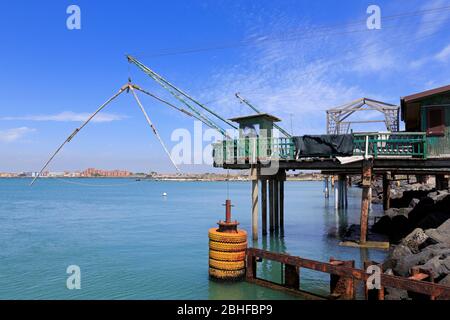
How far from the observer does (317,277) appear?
16375 mm

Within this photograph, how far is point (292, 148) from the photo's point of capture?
2202 centimetres

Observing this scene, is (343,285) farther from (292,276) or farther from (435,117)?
(435,117)

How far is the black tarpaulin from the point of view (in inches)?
807

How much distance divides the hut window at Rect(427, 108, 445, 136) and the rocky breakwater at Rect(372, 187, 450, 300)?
4145 millimetres

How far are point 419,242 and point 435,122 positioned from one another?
750cm

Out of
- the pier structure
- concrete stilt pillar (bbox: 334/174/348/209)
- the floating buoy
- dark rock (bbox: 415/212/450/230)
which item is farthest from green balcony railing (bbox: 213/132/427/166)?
concrete stilt pillar (bbox: 334/174/348/209)

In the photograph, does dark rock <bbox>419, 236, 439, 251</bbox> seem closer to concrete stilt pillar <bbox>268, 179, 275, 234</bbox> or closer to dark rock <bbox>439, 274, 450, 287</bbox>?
dark rock <bbox>439, 274, 450, 287</bbox>

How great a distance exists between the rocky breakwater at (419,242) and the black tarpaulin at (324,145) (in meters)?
5.13

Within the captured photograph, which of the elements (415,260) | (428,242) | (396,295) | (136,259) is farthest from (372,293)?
(136,259)

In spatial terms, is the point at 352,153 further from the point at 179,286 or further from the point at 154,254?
the point at 154,254

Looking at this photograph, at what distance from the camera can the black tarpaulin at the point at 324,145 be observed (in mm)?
20500

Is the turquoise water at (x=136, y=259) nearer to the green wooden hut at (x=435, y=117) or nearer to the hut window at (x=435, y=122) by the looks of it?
the green wooden hut at (x=435, y=117)
